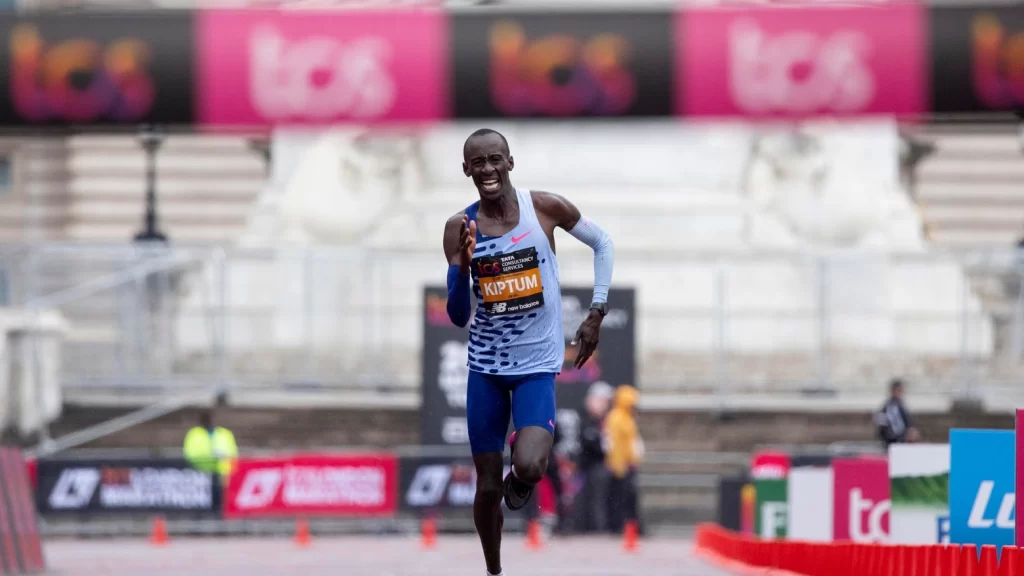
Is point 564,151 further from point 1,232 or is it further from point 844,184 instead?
point 1,232

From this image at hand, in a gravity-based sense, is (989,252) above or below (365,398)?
above

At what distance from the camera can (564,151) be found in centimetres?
3538

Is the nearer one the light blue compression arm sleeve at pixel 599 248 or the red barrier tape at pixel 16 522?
the light blue compression arm sleeve at pixel 599 248

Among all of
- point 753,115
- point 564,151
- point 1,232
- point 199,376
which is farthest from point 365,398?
point 1,232

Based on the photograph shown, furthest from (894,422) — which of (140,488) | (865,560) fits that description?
(865,560)

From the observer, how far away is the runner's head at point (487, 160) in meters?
10.6

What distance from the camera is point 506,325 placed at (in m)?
10.9

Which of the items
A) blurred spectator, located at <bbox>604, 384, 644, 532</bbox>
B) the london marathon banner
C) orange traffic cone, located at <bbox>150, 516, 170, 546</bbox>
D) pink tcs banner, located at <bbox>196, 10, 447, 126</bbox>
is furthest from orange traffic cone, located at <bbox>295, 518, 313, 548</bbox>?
pink tcs banner, located at <bbox>196, 10, 447, 126</bbox>

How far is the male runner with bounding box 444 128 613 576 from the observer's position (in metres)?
10.8

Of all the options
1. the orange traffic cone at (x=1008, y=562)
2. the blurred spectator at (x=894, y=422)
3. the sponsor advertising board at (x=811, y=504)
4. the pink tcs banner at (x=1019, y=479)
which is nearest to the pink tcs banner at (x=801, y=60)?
the blurred spectator at (x=894, y=422)

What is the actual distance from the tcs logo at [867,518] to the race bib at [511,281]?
3879mm

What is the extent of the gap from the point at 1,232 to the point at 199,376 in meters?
14.7

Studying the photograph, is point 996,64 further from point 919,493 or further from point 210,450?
point 919,493

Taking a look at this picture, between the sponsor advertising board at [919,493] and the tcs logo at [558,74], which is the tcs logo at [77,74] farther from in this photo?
the sponsor advertising board at [919,493]
